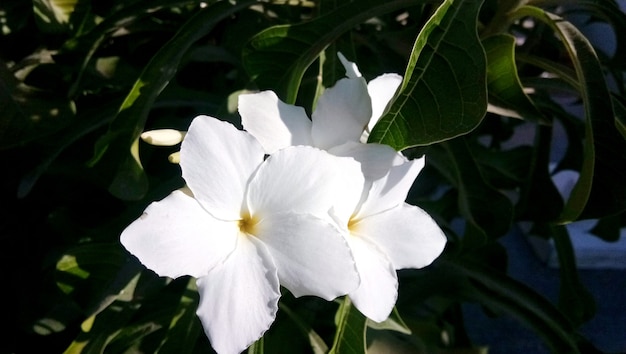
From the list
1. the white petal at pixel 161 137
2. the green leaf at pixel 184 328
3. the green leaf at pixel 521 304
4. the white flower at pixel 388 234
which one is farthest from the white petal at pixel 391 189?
the green leaf at pixel 521 304

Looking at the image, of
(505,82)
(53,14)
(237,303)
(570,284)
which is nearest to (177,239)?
(237,303)

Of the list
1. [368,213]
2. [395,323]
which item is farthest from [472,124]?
[395,323]

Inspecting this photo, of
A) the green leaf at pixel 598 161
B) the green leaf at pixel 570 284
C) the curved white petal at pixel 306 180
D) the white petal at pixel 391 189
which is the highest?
the curved white petal at pixel 306 180

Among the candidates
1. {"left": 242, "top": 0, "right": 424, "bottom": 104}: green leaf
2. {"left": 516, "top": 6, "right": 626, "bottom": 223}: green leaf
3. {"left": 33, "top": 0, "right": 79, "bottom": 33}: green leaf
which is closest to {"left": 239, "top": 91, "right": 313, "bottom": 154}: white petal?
{"left": 242, "top": 0, "right": 424, "bottom": 104}: green leaf

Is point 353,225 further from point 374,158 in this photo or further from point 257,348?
point 257,348

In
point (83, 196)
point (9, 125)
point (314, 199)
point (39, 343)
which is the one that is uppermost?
point (314, 199)

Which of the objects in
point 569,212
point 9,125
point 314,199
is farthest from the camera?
point 9,125

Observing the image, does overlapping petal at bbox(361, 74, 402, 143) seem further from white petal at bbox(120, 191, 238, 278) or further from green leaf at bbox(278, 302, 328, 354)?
green leaf at bbox(278, 302, 328, 354)

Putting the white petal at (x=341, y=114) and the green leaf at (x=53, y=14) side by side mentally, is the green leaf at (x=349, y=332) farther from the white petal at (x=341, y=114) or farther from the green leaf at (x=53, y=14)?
the green leaf at (x=53, y=14)

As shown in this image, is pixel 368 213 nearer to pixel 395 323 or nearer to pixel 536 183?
pixel 395 323
